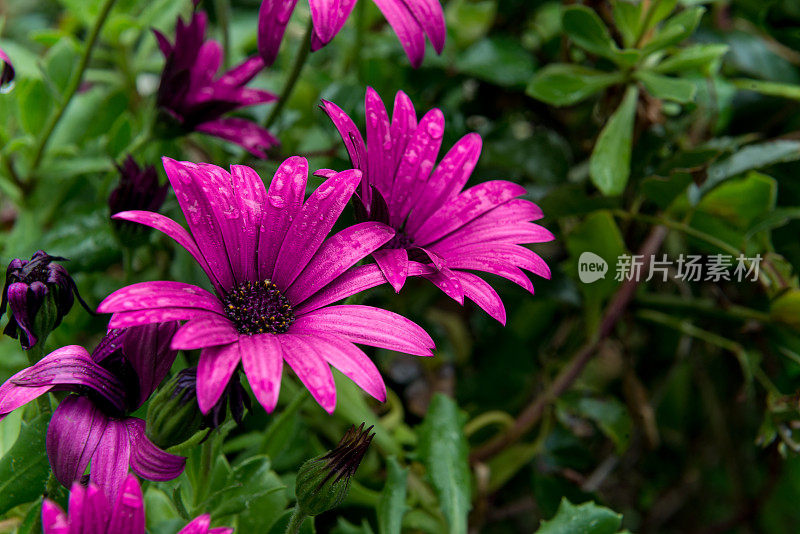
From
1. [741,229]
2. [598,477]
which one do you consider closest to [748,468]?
[598,477]

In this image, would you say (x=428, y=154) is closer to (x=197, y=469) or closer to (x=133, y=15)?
(x=197, y=469)

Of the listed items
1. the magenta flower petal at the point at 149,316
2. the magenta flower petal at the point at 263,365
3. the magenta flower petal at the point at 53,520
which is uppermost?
the magenta flower petal at the point at 149,316

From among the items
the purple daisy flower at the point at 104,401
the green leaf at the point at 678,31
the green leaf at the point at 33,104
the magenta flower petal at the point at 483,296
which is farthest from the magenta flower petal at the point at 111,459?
the green leaf at the point at 678,31

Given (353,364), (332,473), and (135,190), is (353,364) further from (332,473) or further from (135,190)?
(135,190)

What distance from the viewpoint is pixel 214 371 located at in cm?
33

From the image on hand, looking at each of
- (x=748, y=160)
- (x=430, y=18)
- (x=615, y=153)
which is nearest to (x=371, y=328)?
A: (x=430, y=18)

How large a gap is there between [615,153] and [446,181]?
238mm

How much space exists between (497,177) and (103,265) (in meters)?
0.40

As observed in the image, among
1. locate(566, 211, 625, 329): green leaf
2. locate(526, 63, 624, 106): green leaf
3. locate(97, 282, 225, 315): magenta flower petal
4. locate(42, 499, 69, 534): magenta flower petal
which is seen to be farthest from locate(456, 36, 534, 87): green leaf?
locate(42, 499, 69, 534): magenta flower petal

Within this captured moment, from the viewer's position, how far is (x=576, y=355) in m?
0.79

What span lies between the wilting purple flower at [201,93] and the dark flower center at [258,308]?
175 millimetres

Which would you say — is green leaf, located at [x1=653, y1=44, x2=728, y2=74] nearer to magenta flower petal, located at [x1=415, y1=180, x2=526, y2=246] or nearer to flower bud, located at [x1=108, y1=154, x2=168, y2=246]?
magenta flower petal, located at [x1=415, y1=180, x2=526, y2=246]

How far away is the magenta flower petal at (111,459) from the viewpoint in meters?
0.36

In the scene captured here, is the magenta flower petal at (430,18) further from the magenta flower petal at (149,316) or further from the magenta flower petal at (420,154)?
the magenta flower petal at (149,316)
